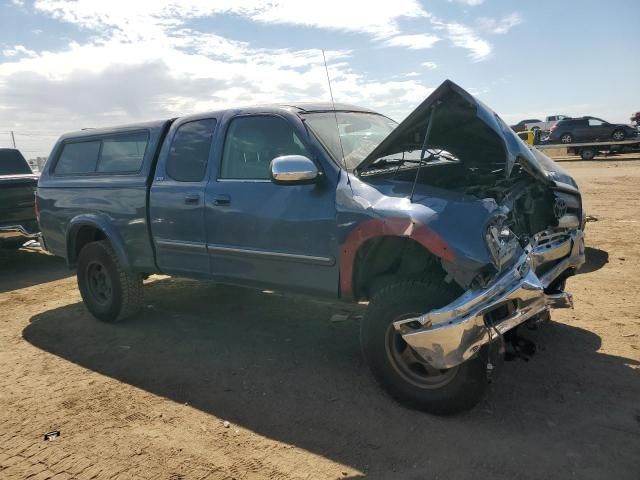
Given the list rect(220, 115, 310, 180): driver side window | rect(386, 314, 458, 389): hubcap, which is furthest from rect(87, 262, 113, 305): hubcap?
rect(386, 314, 458, 389): hubcap

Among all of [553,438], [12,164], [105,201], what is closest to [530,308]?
[553,438]

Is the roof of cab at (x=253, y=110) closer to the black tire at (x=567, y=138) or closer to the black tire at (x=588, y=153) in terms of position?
the black tire at (x=588, y=153)

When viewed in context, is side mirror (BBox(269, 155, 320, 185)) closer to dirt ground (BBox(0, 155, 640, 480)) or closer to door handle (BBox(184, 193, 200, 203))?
door handle (BBox(184, 193, 200, 203))

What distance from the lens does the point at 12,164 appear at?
9.13m

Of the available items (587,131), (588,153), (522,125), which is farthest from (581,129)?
(522,125)

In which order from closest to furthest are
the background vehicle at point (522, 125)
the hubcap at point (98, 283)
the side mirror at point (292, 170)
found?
the side mirror at point (292, 170), the hubcap at point (98, 283), the background vehicle at point (522, 125)

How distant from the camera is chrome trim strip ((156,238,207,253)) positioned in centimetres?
430

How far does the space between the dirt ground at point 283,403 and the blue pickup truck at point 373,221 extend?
12.4 inches

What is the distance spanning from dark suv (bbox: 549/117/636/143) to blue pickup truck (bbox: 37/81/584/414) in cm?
2341

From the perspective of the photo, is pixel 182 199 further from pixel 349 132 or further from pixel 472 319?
pixel 472 319

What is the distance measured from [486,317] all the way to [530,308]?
0.96 ft

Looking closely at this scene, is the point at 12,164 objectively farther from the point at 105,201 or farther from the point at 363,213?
the point at 363,213

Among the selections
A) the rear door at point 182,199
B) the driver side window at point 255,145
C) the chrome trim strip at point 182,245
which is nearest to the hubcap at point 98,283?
the rear door at point 182,199

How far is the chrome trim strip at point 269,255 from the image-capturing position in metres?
3.58
